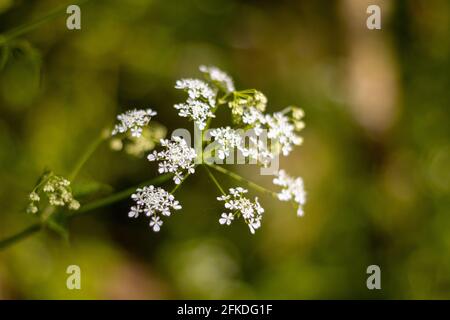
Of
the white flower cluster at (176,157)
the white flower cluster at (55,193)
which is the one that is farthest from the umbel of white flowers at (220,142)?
the white flower cluster at (55,193)

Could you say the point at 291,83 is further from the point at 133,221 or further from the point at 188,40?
the point at 133,221

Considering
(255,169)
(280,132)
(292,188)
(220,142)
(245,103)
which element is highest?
(255,169)

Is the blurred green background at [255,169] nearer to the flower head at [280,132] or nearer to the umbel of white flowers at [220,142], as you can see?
the umbel of white flowers at [220,142]

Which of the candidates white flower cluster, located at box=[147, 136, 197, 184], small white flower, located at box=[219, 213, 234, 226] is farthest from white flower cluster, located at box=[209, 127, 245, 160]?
small white flower, located at box=[219, 213, 234, 226]

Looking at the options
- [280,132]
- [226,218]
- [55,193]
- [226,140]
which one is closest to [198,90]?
[226,140]

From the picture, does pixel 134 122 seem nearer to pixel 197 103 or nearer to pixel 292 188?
pixel 197 103

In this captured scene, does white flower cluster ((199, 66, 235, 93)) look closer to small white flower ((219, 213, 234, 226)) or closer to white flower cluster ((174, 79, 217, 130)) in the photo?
white flower cluster ((174, 79, 217, 130))
